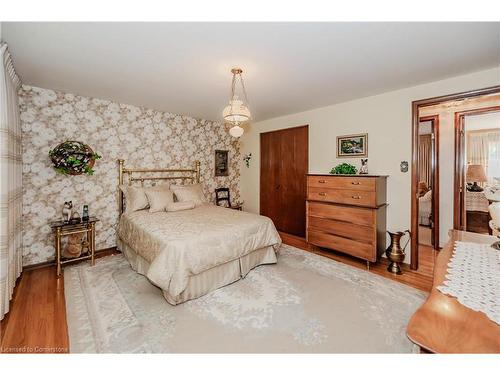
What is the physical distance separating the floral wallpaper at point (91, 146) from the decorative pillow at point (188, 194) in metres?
0.61

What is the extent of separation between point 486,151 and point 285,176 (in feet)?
13.1

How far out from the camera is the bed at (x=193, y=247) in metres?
2.19

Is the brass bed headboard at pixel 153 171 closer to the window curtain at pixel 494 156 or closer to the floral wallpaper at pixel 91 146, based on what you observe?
the floral wallpaper at pixel 91 146

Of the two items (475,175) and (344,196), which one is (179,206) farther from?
(475,175)

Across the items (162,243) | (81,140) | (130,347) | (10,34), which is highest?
(10,34)

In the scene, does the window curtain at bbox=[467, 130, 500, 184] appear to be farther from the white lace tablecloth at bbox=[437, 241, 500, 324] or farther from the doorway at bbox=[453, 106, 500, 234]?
the white lace tablecloth at bbox=[437, 241, 500, 324]

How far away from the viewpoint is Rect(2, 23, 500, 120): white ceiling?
1.79m

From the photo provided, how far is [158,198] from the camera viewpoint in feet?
11.6

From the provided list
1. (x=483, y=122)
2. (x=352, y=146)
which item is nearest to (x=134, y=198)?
(x=352, y=146)
